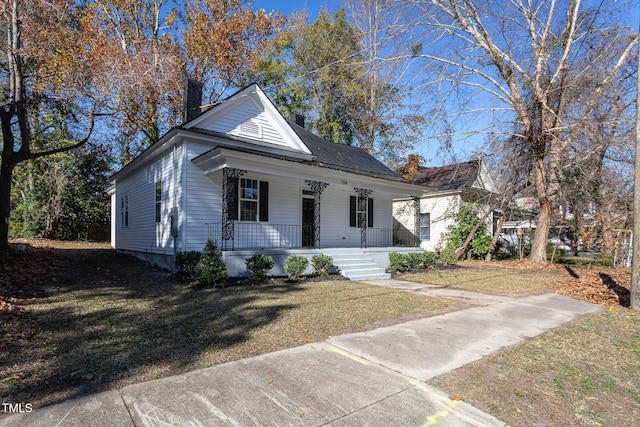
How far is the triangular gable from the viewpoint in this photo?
1195 cm

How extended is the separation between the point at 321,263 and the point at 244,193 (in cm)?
360

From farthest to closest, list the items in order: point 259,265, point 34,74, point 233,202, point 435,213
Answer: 1. point 435,213
2. point 34,74
3. point 233,202
4. point 259,265

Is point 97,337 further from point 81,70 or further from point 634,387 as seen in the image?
point 81,70

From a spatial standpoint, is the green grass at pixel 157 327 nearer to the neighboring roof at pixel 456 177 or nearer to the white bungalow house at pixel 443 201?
the neighboring roof at pixel 456 177

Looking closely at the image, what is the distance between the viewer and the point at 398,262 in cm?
1291

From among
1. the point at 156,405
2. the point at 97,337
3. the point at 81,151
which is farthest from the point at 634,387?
the point at 81,151

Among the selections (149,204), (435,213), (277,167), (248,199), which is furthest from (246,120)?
(435,213)

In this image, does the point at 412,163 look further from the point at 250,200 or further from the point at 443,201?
the point at 250,200

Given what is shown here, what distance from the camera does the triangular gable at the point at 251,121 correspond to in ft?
39.2

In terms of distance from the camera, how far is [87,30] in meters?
18.1

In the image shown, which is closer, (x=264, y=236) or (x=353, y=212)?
(x=264, y=236)

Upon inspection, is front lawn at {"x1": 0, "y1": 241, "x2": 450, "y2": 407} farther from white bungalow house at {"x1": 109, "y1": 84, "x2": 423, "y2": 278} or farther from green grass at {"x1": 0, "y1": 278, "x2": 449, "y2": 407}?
white bungalow house at {"x1": 109, "y1": 84, "x2": 423, "y2": 278}

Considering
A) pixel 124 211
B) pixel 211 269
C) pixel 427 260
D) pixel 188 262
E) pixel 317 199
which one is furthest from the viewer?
pixel 124 211

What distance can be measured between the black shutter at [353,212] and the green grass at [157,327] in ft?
23.0
